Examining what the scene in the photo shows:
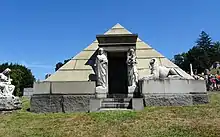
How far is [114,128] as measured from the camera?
6348 mm

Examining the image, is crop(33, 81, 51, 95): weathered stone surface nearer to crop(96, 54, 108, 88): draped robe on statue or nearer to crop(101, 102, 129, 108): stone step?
crop(96, 54, 108, 88): draped robe on statue

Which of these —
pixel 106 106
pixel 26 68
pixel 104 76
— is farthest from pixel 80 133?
pixel 26 68

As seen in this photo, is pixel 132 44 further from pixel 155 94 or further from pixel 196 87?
pixel 196 87

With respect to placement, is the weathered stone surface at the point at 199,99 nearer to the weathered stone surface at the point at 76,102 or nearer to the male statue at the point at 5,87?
the weathered stone surface at the point at 76,102

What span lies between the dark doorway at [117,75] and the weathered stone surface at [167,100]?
3.35 m

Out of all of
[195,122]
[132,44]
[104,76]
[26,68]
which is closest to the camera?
[195,122]

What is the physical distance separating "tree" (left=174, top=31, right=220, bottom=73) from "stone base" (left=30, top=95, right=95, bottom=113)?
71.5m

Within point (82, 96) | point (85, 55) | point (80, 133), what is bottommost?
point (80, 133)

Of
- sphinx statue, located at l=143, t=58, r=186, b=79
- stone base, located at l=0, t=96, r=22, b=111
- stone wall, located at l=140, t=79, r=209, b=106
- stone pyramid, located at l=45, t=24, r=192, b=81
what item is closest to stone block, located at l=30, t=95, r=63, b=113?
stone base, located at l=0, t=96, r=22, b=111

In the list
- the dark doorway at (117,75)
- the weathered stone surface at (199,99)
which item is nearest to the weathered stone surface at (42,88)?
the dark doorway at (117,75)

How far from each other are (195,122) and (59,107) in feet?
18.2

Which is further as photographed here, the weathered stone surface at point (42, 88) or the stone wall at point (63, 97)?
the weathered stone surface at point (42, 88)

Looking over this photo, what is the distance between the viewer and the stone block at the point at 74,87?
9.73 meters

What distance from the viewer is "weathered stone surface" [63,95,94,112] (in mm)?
9492
